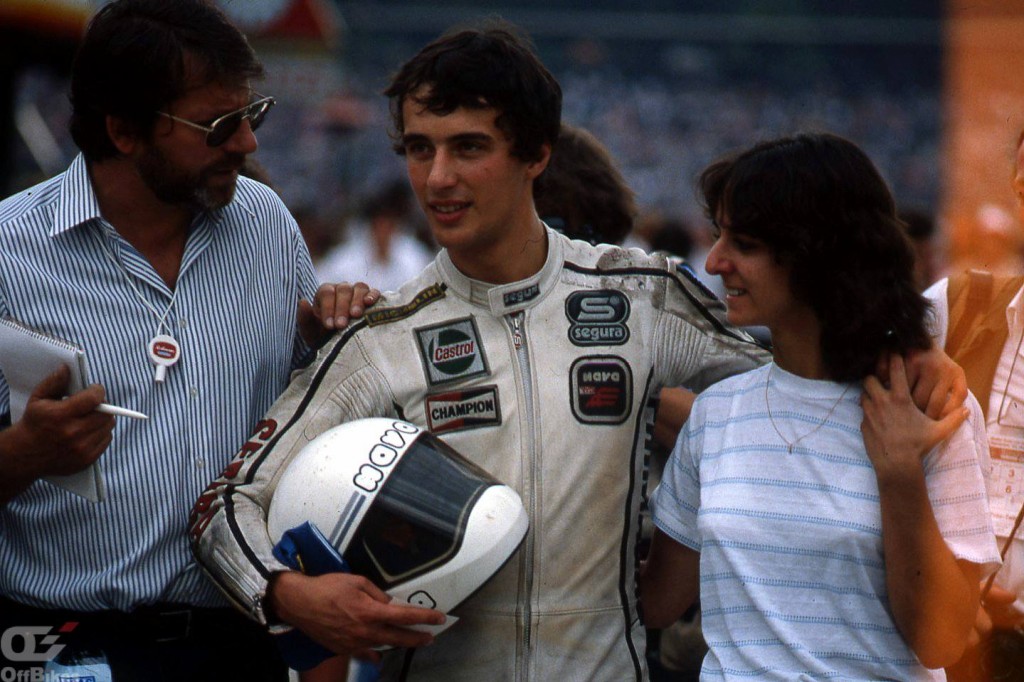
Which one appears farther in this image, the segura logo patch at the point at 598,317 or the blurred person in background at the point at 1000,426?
the segura logo patch at the point at 598,317

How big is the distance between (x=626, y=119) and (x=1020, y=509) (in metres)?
26.2

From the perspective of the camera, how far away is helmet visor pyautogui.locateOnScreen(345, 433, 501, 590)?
2748mm

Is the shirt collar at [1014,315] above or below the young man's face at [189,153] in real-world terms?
below

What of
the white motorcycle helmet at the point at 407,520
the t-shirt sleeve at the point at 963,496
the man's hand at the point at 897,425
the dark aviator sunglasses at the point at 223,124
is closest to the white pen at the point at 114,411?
the white motorcycle helmet at the point at 407,520

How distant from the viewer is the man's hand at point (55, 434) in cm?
279

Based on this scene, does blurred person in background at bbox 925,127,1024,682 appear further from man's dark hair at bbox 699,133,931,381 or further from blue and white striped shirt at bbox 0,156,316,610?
blue and white striped shirt at bbox 0,156,316,610

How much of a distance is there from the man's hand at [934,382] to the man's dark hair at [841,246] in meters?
0.03

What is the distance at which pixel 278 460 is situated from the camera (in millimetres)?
2959

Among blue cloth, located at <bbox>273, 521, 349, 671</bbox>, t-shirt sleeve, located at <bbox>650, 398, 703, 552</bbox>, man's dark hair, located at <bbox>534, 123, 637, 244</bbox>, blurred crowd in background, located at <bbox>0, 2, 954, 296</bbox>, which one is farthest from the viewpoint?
blurred crowd in background, located at <bbox>0, 2, 954, 296</bbox>

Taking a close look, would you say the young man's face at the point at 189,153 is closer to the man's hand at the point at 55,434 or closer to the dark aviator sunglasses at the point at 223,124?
the dark aviator sunglasses at the point at 223,124

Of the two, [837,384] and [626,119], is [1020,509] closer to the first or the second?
[837,384]

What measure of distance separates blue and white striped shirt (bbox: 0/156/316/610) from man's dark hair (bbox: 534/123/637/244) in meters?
1.21

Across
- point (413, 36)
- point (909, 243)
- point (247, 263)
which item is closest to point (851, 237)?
point (909, 243)

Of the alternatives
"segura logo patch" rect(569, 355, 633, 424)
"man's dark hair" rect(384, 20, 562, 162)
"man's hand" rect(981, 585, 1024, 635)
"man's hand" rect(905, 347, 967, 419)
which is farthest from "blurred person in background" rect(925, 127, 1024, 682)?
"man's dark hair" rect(384, 20, 562, 162)
